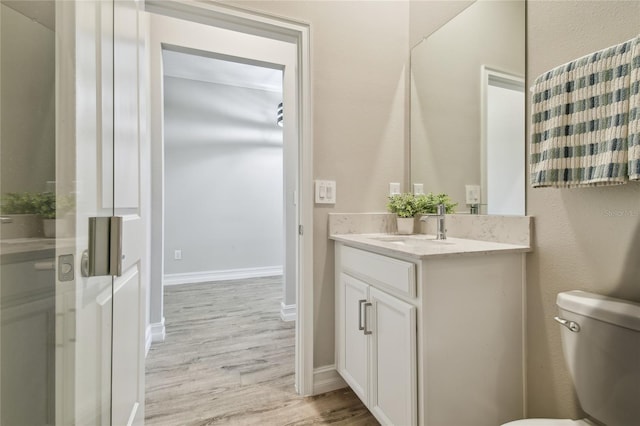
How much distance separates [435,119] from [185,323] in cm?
260

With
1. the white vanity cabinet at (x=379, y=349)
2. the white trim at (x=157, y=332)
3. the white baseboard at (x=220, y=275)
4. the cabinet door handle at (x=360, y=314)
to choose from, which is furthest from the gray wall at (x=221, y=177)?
the cabinet door handle at (x=360, y=314)

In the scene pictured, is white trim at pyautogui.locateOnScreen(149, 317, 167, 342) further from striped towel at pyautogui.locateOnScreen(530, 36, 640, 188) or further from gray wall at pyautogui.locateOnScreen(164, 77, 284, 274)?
striped towel at pyautogui.locateOnScreen(530, 36, 640, 188)

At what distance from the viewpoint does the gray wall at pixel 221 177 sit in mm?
3980

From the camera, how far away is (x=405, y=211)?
174 centimetres

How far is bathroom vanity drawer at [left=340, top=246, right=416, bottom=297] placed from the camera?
1118 millimetres

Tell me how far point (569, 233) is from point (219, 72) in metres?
4.01

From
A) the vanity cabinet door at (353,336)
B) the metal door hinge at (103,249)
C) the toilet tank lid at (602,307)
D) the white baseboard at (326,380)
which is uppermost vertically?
the metal door hinge at (103,249)

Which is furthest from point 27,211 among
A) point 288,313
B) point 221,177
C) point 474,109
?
point 221,177

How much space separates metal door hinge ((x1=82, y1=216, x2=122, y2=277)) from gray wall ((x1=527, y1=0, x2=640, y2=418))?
57.5 inches

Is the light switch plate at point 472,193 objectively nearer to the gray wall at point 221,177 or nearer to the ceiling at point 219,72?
the ceiling at point 219,72

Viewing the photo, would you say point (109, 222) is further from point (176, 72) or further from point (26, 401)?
point (176, 72)

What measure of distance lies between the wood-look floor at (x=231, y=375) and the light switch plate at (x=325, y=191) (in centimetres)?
109

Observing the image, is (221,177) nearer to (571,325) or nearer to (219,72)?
(219,72)

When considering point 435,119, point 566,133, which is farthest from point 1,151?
point 435,119
